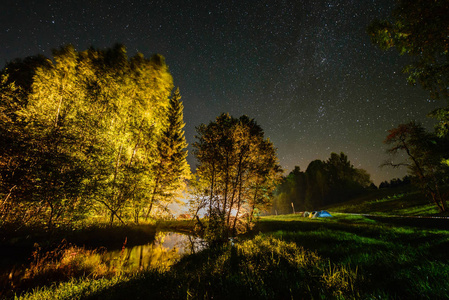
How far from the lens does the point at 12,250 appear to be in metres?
6.42

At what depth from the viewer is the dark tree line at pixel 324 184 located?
168 feet

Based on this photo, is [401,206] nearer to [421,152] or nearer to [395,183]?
[421,152]

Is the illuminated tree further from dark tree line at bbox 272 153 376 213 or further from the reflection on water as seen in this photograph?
dark tree line at bbox 272 153 376 213

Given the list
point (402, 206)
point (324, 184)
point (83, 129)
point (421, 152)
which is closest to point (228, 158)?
point (83, 129)

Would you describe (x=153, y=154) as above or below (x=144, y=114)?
below

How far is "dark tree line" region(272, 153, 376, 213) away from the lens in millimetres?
51094

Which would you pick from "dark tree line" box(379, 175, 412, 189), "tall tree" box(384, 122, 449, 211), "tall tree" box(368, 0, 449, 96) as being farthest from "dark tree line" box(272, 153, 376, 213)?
"tall tree" box(368, 0, 449, 96)

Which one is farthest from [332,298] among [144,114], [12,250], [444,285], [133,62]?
[133,62]

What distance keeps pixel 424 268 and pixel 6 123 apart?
1465 centimetres

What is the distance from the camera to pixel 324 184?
172 ft

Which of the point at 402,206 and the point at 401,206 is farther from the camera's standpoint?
the point at 401,206

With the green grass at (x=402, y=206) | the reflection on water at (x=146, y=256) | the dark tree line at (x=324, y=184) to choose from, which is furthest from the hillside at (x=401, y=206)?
the reflection on water at (x=146, y=256)

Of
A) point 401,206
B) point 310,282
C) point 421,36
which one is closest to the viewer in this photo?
point 310,282

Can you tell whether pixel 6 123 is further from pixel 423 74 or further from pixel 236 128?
pixel 423 74
